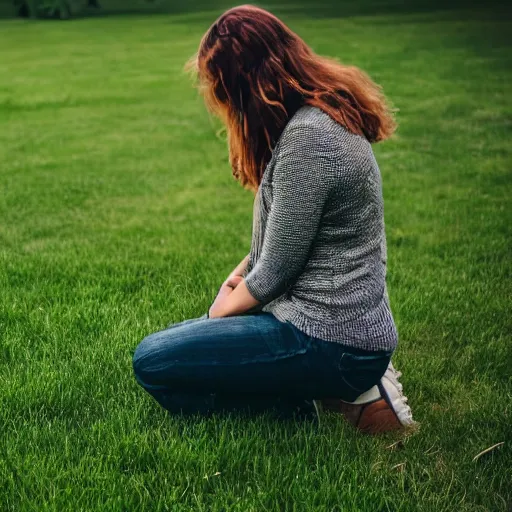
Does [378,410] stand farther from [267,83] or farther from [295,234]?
[267,83]

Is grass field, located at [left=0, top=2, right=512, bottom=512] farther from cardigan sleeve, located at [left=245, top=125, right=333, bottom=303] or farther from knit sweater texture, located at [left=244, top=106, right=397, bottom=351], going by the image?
cardigan sleeve, located at [left=245, top=125, right=333, bottom=303]

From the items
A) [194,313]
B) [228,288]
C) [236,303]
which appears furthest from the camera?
[194,313]

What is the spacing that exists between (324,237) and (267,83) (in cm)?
60

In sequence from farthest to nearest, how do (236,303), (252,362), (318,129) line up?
1. (236,303)
2. (252,362)
3. (318,129)

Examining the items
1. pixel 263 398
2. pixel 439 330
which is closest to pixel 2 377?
pixel 263 398

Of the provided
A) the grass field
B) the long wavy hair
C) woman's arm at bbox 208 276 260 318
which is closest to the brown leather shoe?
the grass field

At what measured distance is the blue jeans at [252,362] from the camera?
2.88 metres

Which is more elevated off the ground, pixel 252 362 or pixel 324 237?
pixel 324 237

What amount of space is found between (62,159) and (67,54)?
1482 cm

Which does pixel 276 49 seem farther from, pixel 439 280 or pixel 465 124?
pixel 465 124

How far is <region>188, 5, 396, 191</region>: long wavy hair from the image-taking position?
2816 mm

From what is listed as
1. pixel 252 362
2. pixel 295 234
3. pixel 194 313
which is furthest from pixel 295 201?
pixel 194 313

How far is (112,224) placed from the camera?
21.9 feet

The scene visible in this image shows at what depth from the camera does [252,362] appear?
2893 millimetres
